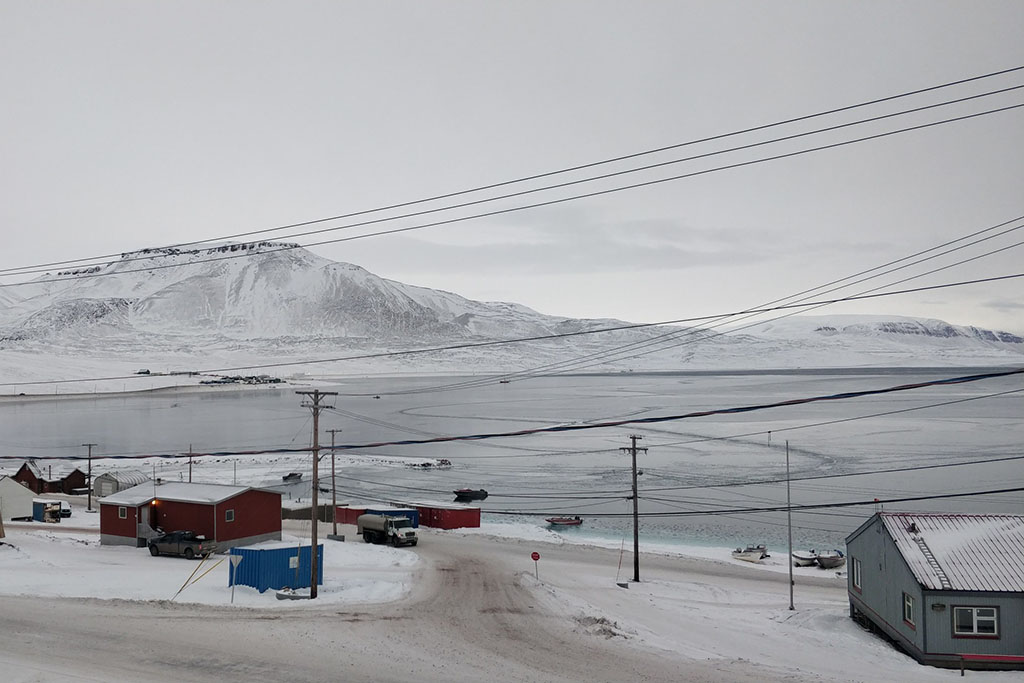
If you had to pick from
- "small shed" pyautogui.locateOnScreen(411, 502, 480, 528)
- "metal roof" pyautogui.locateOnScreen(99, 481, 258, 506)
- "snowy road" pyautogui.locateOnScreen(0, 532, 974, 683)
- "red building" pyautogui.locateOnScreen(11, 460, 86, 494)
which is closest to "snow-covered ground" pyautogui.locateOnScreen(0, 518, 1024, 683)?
"snowy road" pyautogui.locateOnScreen(0, 532, 974, 683)

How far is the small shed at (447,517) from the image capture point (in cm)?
4484

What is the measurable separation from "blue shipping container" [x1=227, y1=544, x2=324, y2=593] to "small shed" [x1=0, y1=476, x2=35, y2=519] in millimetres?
28347

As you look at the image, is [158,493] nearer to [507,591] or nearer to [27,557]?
[27,557]

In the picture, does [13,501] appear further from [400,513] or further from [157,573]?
[157,573]

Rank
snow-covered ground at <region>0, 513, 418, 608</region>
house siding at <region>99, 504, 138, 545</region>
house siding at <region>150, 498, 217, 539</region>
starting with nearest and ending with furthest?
1. snow-covered ground at <region>0, 513, 418, 608</region>
2. house siding at <region>150, 498, 217, 539</region>
3. house siding at <region>99, 504, 138, 545</region>

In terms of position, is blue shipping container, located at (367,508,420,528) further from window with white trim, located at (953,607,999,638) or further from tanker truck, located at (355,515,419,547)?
window with white trim, located at (953,607,999,638)

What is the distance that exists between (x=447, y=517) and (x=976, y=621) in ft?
100

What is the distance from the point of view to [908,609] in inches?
792

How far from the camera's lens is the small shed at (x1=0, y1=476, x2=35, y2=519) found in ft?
144

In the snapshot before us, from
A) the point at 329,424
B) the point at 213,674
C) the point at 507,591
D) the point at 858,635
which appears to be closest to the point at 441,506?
the point at 507,591

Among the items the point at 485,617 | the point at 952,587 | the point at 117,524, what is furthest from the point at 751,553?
the point at 117,524

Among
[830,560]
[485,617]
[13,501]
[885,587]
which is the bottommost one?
[830,560]

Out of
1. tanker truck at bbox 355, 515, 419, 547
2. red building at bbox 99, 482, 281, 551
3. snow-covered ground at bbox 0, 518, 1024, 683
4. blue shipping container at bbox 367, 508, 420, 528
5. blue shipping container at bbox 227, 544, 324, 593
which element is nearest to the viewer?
snow-covered ground at bbox 0, 518, 1024, 683

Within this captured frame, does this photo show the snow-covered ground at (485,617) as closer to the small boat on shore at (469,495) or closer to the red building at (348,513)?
the red building at (348,513)
